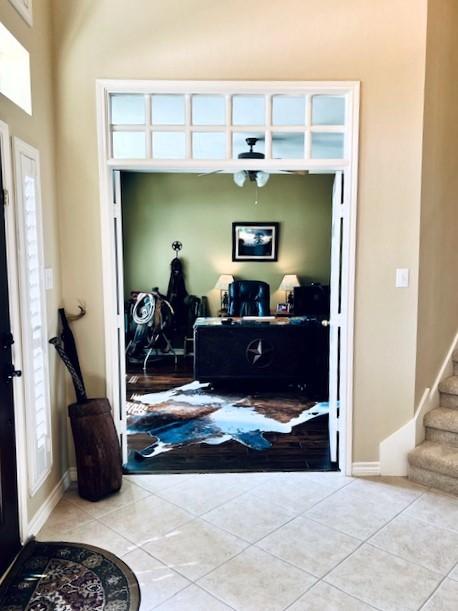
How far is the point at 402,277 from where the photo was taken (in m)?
3.17

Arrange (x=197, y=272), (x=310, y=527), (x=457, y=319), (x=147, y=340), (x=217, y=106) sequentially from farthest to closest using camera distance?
(x=197, y=272)
(x=147, y=340)
(x=457, y=319)
(x=217, y=106)
(x=310, y=527)

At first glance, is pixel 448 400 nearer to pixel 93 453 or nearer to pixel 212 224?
pixel 93 453

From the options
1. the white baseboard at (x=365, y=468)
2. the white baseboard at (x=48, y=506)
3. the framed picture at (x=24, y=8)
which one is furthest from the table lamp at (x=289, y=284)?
the framed picture at (x=24, y=8)

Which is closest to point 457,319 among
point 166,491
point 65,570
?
point 166,491

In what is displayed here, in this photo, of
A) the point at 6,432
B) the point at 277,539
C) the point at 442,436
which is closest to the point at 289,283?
the point at 442,436

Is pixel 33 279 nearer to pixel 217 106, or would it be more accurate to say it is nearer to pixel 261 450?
pixel 217 106

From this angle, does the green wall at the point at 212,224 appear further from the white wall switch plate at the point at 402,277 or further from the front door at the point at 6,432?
the front door at the point at 6,432

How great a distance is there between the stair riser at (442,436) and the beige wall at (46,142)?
8.15ft

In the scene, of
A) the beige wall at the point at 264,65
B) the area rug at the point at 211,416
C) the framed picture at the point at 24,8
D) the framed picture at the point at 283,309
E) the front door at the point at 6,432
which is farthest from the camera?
the framed picture at the point at 283,309

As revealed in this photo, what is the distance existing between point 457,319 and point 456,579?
6.48ft

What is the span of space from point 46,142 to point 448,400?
10.5ft

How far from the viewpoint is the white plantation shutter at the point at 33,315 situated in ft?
8.24

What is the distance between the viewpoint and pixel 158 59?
3.03m

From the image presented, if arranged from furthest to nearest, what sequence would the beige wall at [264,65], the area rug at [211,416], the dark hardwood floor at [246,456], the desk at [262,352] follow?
1. the desk at [262,352]
2. the area rug at [211,416]
3. the dark hardwood floor at [246,456]
4. the beige wall at [264,65]
